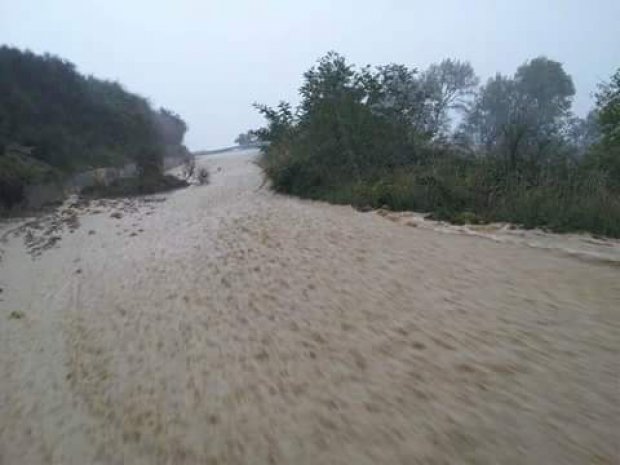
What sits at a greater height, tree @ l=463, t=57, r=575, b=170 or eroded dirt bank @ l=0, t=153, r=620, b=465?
tree @ l=463, t=57, r=575, b=170

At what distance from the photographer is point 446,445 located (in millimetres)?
2668

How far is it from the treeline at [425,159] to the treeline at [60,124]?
920cm

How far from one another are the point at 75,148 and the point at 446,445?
1093 inches

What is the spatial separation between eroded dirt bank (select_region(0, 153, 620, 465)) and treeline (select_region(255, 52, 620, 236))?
4.37 feet

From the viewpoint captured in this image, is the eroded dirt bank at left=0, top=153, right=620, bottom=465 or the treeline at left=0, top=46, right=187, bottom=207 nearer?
the eroded dirt bank at left=0, top=153, right=620, bottom=465

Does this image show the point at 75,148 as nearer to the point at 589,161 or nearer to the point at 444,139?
the point at 444,139

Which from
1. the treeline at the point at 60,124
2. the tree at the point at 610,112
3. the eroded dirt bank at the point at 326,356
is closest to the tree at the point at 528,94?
the tree at the point at 610,112

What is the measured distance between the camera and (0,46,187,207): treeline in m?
19.5

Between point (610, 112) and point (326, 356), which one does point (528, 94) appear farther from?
point (326, 356)

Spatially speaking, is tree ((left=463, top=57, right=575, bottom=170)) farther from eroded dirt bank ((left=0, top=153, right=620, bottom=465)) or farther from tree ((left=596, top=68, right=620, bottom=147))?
eroded dirt bank ((left=0, top=153, right=620, bottom=465))

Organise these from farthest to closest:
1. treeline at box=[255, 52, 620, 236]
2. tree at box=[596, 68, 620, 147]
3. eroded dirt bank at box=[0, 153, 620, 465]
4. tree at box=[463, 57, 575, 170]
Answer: tree at box=[463, 57, 575, 170], tree at box=[596, 68, 620, 147], treeline at box=[255, 52, 620, 236], eroded dirt bank at box=[0, 153, 620, 465]

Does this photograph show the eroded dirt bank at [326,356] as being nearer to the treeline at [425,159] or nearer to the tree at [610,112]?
the treeline at [425,159]

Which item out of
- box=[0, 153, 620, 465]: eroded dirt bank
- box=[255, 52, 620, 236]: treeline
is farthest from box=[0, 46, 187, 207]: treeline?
box=[0, 153, 620, 465]: eroded dirt bank

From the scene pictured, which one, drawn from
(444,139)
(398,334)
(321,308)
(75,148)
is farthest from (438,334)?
(75,148)
